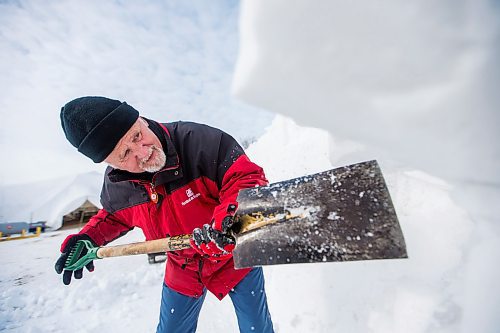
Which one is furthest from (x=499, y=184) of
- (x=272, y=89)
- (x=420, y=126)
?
(x=272, y=89)

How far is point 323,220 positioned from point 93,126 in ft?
4.70

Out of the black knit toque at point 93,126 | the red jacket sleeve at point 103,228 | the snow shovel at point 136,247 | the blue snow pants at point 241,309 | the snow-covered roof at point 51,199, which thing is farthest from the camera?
the snow-covered roof at point 51,199

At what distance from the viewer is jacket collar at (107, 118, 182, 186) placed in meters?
Answer: 1.60

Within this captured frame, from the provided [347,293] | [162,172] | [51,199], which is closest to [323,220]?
[162,172]

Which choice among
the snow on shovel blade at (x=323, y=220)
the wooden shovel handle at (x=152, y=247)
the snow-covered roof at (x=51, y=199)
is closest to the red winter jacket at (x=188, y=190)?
the wooden shovel handle at (x=152, y=247)

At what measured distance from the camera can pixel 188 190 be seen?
64.7 inches

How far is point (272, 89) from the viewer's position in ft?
9.13

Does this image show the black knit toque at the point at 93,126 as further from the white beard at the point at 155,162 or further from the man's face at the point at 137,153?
the white beard at the point at 155,162

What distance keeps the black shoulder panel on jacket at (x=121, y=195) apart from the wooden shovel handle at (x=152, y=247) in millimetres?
298

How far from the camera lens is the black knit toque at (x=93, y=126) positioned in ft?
4.82

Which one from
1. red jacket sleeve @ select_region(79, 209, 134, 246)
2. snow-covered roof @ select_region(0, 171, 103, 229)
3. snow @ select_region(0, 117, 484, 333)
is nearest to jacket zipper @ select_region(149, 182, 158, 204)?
red jacket sleeve @ select_region(79, 209, 134, 246)

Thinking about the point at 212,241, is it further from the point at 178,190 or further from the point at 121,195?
the point at 121,195

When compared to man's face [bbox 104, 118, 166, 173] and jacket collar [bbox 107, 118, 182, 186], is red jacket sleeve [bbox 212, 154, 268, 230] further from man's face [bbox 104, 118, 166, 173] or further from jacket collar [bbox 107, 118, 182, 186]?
man's face [bbox 104, 118, 166, 173]

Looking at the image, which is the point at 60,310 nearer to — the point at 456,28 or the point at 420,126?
the point at 420,126
